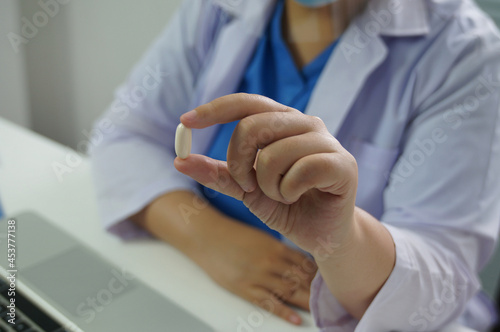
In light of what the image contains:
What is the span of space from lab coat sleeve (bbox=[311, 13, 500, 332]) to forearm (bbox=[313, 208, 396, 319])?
0.03 metres

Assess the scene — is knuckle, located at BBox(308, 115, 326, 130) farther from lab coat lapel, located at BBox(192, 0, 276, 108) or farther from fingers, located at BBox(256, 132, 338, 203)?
lab coat lapel, located at BBox(192, 0, 276, 108)

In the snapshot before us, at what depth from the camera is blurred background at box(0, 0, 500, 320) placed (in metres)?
0.45

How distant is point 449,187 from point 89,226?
40 cm

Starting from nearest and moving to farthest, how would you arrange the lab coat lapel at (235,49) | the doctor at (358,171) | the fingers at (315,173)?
the fingers at (315,173) → the doctor at (358,171) → the lab coat lapel at (235,49)

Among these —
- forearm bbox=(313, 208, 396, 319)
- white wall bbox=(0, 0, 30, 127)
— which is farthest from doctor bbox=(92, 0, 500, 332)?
white wall bbox=(0, 0, 30, 127)

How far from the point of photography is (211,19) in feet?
1.82

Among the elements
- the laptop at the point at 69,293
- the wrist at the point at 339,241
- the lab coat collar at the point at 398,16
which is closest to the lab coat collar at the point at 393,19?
the lab coat collar at the point at 398,16

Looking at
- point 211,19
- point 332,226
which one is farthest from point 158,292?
point 211,19

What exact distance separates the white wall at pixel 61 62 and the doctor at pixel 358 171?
95 millimetres

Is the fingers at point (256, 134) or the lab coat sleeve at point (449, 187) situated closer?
the fingers at point (256, 134)

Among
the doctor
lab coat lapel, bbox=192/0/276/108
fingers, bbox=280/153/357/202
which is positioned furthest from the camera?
lab coat lapel, bbox=192/0/276/108

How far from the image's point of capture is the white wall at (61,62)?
449 millimetres

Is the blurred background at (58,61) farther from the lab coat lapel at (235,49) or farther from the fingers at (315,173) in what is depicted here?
the fingers at (315,173)

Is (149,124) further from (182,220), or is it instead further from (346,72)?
(346,72)
